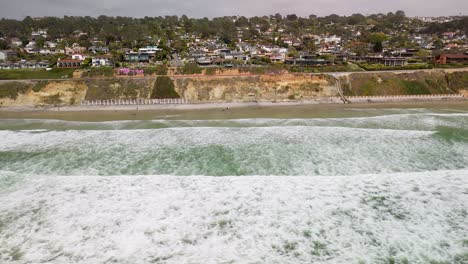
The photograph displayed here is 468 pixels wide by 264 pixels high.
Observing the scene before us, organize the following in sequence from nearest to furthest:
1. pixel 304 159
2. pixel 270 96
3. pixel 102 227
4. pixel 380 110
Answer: pixel 102 227, pixel 304 159, pixel 380 110, pixel 270 96

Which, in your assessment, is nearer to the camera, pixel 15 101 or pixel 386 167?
pixel 386 167

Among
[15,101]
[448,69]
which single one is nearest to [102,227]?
[15,101]

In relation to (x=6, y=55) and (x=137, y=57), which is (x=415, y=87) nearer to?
(x=137, y=57)

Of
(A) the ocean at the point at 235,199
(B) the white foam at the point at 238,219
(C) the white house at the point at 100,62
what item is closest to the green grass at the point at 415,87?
(A) the ocean at the point at 235,199

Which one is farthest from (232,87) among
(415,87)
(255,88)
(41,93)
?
(415,87)

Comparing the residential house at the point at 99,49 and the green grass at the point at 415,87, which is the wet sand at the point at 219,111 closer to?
the green grass at the point at 415,87

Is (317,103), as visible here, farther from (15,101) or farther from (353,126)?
(15,101)

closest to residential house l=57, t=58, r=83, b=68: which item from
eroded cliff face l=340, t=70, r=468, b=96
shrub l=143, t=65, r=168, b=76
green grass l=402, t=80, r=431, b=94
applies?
shrub l=143, t=65, r=168, b=76

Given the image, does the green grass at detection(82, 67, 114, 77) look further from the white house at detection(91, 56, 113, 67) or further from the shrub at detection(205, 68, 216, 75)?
the shrub at detection(205, 68, 216, 75)
